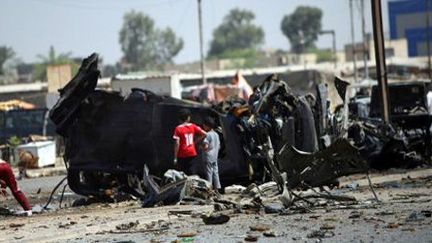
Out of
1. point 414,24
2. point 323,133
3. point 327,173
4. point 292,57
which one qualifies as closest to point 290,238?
point 327,173

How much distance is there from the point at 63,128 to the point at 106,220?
4685 millimetres

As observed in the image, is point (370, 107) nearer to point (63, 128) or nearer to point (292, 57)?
point (63, 128)

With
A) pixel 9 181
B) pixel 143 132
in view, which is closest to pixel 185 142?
pixel 143 132

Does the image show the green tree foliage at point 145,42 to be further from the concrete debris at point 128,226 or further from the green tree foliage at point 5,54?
the concrete debris at point 128,226

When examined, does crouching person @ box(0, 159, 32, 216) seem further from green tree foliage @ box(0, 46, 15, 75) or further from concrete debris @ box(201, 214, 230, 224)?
green tree foliage @ box(0, 46, 15, 75)

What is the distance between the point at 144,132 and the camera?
1766cm

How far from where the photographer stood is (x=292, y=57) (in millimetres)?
120375

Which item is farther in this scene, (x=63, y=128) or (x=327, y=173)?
(x=63, y=128)

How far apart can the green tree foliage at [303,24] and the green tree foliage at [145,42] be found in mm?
23245

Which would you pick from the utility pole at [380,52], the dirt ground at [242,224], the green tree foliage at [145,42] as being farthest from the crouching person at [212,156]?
the green tree foliage at [145,42]

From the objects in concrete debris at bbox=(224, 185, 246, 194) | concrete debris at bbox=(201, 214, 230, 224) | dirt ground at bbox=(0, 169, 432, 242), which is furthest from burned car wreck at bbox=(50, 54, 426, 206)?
concrete debris at bbox=(201, 214, 230, 224)

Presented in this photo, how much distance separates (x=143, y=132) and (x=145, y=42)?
513ft

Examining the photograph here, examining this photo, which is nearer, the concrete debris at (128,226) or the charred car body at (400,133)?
the concrete debris at (128,226)

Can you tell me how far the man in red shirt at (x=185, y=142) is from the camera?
1678 cm
